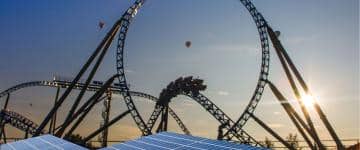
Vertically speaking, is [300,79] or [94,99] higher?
[300,79]

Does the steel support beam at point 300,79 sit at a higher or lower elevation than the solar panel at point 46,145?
higher

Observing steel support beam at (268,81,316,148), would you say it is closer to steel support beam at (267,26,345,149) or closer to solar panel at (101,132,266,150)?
steel support beam at (267,26,345,149)

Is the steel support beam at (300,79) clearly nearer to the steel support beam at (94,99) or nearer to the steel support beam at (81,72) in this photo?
the steel support beam at (81,72)

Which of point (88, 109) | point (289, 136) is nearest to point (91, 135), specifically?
point (88, 109)

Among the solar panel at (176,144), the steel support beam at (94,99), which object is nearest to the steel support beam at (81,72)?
the steel support beam at (94,99)

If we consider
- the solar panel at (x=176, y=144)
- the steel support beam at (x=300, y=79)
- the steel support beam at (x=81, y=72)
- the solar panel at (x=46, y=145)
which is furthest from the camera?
the steel support beam at (x=81, y=72)

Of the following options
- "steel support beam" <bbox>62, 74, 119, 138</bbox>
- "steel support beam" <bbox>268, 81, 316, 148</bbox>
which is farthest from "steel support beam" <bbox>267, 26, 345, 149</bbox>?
"steel support beam" <bbox>62, 74, 119, 138</bbox>

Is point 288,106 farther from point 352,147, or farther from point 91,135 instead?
point 91,135

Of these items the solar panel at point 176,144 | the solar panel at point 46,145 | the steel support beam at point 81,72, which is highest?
the steel support beam at point 81,72

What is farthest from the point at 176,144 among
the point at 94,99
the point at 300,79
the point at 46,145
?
the point at 94,99

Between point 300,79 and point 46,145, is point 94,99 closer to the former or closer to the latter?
point 300,79
